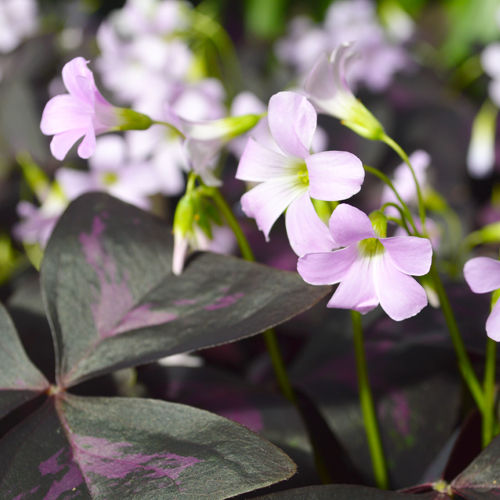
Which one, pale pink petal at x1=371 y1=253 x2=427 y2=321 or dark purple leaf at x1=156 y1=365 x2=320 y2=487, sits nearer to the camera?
pale pink petal at x1=371 y1=253 x2=427 y2=321

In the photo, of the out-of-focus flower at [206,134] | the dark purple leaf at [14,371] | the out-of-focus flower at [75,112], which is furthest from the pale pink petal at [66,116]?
the dark purple leaf at [14,371]

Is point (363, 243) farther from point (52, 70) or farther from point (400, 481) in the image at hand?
point (52, 70)

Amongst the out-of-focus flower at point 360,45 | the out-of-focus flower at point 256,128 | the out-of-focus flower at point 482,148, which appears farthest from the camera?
the out-of-focus flower at point 360,45

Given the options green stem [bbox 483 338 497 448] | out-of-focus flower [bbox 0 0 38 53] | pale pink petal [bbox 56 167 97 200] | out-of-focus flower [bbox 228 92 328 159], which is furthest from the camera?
out-of-focus flower [bbox 0 0 38 53]

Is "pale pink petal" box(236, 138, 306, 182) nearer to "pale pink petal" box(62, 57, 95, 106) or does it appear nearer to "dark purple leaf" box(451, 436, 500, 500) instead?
"pale pink petal" box(62, 57, 95, 106)

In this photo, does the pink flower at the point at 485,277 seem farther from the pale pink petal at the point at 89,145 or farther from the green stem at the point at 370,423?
the pale pink petal at the point at 89,145

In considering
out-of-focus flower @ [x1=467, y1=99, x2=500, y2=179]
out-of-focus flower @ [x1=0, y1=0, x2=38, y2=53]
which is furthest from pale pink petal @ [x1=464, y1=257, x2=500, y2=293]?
out-of-focus flower @ [x1=0, y1=0, x2=38, y2=53]

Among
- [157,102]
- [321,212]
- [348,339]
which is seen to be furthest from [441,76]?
[321,212]
